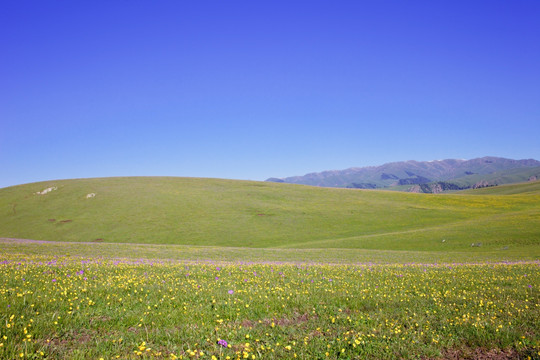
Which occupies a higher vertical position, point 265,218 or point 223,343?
point 223,343

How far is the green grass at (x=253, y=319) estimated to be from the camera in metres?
6.34

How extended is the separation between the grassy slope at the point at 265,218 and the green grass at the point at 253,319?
107ft

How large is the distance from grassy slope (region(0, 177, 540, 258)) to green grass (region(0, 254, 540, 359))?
3270cm

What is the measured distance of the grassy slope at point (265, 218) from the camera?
153 ft

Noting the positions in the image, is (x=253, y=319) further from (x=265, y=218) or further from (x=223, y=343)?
(x=265, y=218)

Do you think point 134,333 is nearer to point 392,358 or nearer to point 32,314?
point 32,314

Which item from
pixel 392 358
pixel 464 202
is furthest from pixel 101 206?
pixel 464 202

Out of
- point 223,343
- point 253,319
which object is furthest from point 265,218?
point 223,343

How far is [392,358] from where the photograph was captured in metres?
6.46

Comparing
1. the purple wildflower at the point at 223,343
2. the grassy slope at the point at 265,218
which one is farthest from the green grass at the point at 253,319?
the grassy slope at the point at 265,218

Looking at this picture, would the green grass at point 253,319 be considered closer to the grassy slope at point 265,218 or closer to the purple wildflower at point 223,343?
the purple wildflower at point 223,343

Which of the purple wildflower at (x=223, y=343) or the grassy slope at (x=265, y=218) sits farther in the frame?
the grassy slope at (x=265, y=218)

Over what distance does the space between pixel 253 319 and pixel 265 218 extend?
195 feet

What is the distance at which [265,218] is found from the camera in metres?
67.1
